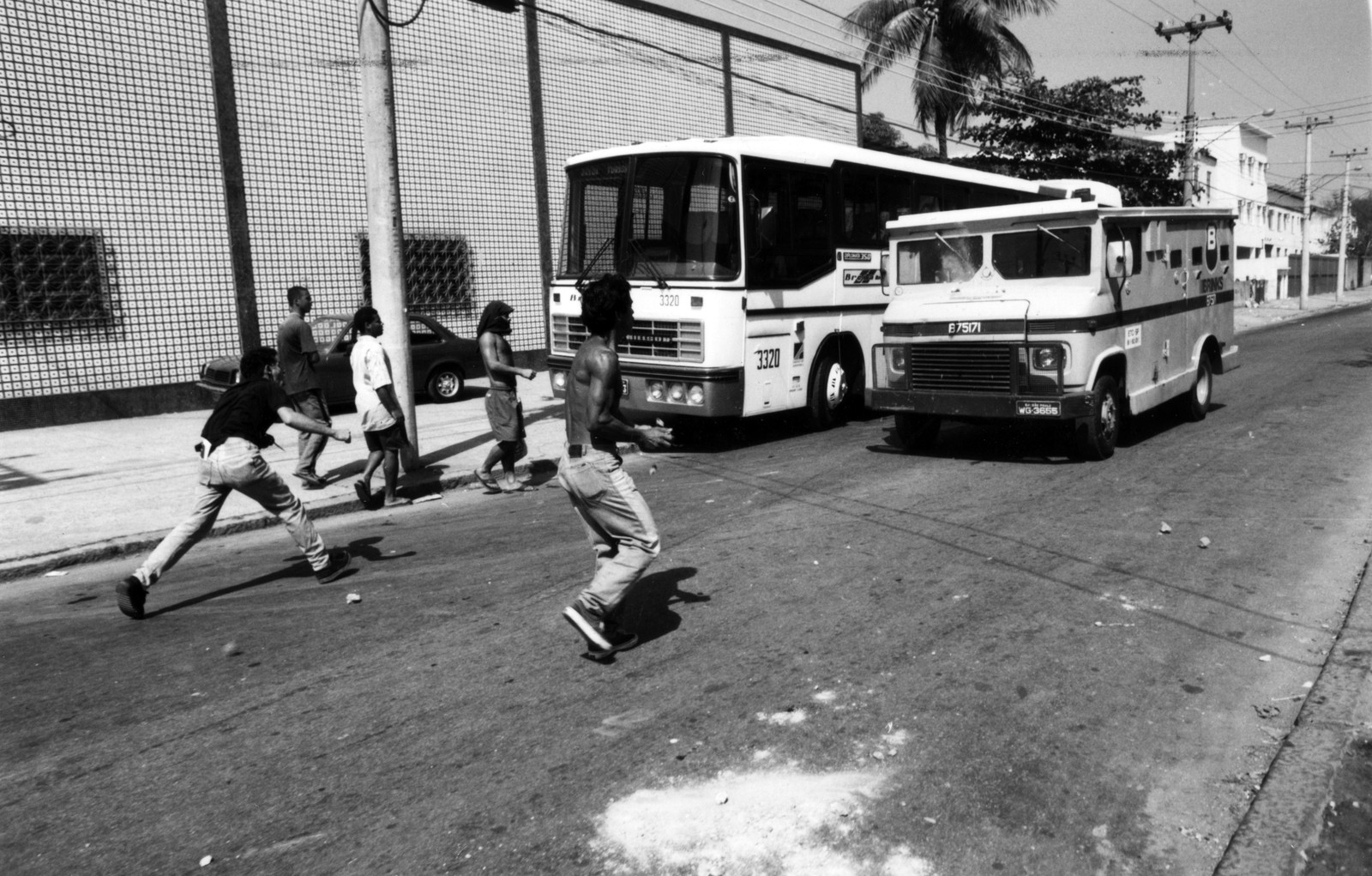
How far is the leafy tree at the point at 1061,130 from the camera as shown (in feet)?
110

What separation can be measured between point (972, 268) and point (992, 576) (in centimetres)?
512

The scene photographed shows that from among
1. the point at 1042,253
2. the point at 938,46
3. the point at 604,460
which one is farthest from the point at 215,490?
the point at 938,46

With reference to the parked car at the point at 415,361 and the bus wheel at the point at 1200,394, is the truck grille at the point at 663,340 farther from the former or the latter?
the bus wheel at the point at 1200,394

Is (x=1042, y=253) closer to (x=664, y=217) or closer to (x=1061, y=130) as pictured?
(x=664, y=217)

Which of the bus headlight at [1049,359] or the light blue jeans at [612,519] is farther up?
the bus headlight at [1049,359]

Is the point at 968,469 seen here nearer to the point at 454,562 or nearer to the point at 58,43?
the point at 454,562

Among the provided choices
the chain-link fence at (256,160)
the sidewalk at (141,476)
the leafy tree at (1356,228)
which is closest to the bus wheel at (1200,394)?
the sidewalk at (141,476)

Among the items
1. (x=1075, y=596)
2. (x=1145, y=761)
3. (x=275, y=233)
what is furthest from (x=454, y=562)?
(x=275, y=233)

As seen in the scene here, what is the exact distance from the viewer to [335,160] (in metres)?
17.8

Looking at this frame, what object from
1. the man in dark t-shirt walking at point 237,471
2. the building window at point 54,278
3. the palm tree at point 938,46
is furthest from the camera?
the palm tree at point 938,46

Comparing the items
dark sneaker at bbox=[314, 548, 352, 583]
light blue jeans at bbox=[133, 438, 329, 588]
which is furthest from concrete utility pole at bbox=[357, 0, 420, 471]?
light blue jeans at bbox=[133, 438, 329, 588]

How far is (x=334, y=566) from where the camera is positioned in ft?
23.1

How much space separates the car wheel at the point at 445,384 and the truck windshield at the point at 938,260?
8.13 meters

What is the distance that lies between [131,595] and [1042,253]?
8331 mm
